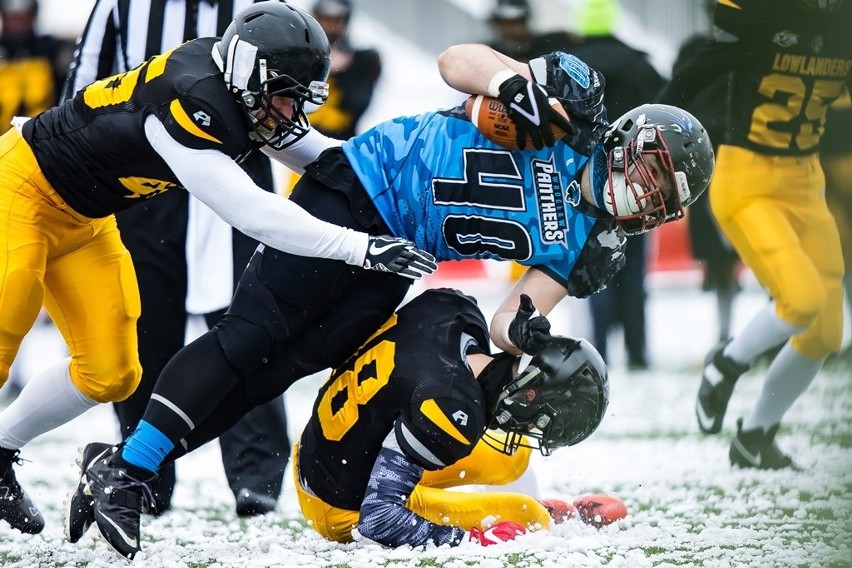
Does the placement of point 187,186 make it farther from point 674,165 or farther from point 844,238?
point 844,238

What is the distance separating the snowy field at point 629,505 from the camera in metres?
3.48

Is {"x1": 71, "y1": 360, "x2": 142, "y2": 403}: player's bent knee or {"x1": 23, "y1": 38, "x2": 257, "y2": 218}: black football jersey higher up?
{"x1": 23, "y1": 38, "x2": 257, "y2": 218}: black football jersey

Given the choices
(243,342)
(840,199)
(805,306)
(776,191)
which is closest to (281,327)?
(243,342)

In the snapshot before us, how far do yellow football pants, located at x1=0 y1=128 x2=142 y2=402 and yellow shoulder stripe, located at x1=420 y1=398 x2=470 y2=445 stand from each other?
107 cm

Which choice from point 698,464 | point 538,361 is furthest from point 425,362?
point 698,464

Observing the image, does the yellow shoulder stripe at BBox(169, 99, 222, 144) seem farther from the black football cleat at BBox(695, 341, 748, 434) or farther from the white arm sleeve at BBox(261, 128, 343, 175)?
the black football cleat at BBox(695, 341, 748, 434)

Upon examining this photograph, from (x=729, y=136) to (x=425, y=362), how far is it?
2.82 meters

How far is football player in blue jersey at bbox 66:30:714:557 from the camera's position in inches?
150

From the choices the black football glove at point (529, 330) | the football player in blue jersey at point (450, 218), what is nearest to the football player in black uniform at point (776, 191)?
the football player in blue jersey at point (450, 218)

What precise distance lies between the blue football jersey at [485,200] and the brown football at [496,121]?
67mm

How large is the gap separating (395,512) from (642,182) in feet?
3.77

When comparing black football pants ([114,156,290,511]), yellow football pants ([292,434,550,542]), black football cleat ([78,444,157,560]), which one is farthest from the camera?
black football pants ([114,156,290,511])

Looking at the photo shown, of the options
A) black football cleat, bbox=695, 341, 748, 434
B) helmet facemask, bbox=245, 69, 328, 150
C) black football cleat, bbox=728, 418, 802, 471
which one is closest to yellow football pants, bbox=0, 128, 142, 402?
Result: helmet facemask, bbox=245, 69, 328, 150

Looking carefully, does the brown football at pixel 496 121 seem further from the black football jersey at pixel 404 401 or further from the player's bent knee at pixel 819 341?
the player's bent knee at pixel 819 341
